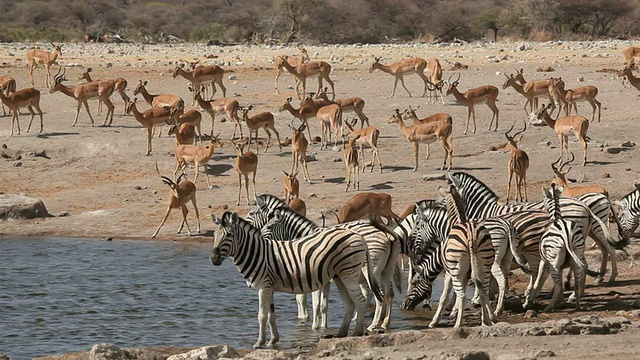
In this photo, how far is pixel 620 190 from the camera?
57.9ft

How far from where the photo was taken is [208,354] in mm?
9148

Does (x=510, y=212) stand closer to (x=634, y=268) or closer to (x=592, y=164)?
(x=634, y=268)

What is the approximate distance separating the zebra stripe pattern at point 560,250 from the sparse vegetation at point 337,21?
1203 inches

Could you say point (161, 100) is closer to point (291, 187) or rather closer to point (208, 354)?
point (291, 187)

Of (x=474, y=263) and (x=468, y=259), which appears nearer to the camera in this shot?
(x=474, y=263)

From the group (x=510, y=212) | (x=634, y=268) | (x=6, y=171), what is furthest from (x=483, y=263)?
(x=6, y=171)

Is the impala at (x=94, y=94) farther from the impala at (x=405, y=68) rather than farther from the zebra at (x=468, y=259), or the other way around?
the zebra at (x=468, y=259)

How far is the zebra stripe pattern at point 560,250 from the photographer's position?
1193 centimetres

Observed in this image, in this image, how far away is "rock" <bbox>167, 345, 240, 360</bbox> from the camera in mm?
9109

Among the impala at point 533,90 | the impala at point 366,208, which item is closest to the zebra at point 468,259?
the impala at point 366,208

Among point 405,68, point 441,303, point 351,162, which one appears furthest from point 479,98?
point 441,303

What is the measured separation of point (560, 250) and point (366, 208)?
156 inches

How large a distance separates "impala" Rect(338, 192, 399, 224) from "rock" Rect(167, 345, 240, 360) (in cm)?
597

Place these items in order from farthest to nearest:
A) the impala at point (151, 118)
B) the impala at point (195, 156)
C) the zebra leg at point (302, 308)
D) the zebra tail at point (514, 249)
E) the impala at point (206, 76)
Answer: the impala at point (206, 76), the impala at point (151, 118), the impala at point (195, 156), the zebra leg at point (302, 308), the zebra tail at point (514, 249)
